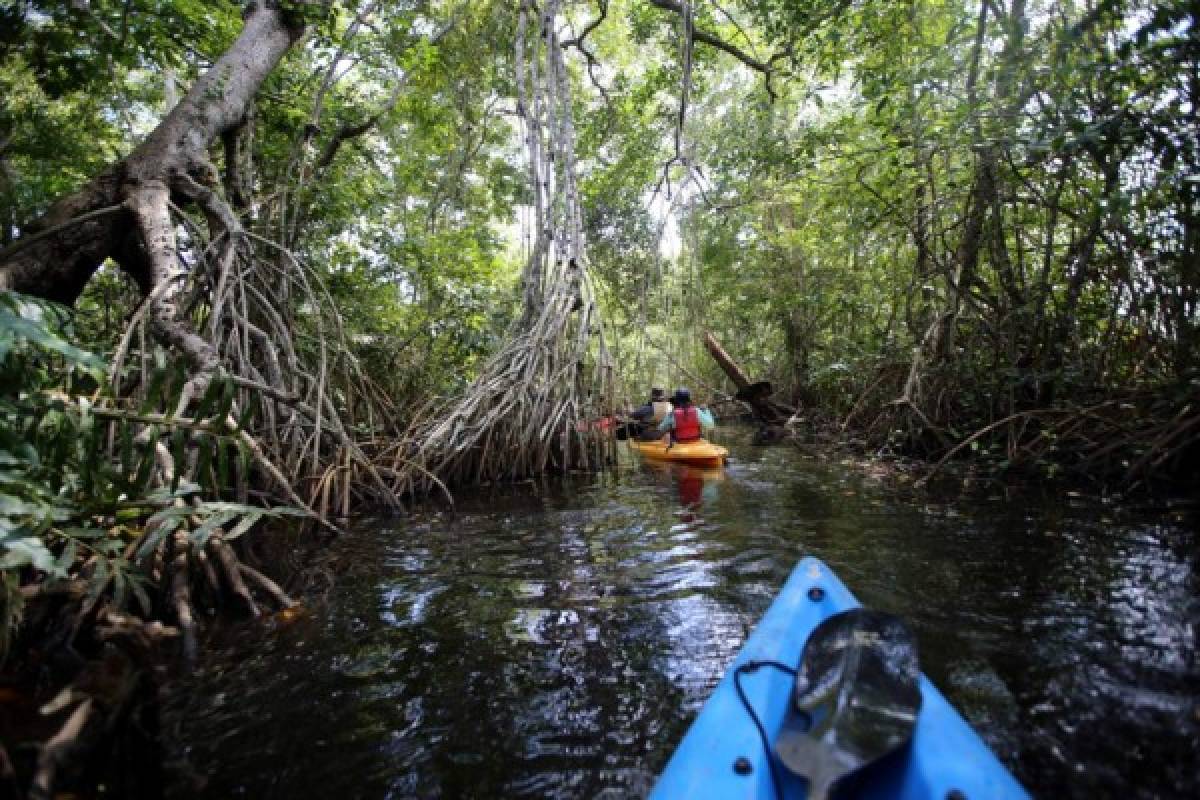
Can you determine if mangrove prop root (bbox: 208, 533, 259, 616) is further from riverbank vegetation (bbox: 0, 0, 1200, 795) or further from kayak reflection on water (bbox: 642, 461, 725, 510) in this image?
kayak reflection on water (bbox: 642, 461, 725, 510)

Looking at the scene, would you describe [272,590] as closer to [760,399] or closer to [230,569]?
[230,569]

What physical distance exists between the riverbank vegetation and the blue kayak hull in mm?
1211

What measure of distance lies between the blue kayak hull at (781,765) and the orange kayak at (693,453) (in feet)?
16.8

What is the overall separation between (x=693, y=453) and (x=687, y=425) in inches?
19.7

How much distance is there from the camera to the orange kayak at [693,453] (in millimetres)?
6688

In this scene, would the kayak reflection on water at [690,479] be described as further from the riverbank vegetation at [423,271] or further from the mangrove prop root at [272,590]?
the mangrove prop root at [272,590]

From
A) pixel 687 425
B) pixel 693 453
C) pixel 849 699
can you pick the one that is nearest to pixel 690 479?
pixel 693 453

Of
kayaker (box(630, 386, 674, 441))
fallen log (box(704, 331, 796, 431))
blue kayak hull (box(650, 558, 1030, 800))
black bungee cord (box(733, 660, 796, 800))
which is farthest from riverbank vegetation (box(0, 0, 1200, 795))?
kayaker (box(630, 386, 674, 441))

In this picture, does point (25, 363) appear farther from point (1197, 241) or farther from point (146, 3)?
point (1197, 241)

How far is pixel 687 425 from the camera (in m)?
7.18

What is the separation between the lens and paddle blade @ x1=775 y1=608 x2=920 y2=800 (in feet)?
3.93

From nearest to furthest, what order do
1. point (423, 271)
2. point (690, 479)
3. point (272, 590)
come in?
point (272, 590), point (690, 479), point (423, 271)

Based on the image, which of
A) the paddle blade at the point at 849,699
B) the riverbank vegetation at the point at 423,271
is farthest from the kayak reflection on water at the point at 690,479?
the paddle blade at the point at 849,699

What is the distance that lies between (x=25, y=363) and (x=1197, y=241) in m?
5.77
